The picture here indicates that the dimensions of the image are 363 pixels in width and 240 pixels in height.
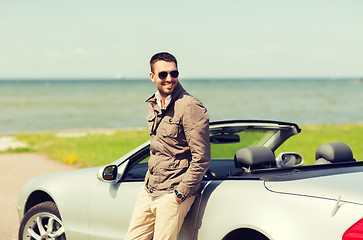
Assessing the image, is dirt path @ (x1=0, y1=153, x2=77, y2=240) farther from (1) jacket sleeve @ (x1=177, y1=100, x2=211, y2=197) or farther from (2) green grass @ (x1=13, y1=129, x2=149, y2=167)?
(1) jacket sleeve @ (x1=177, y1=100, x2=211, y2=197)

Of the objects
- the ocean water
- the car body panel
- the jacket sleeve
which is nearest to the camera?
the car body panel

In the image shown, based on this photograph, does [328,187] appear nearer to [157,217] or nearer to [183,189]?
[183,189]

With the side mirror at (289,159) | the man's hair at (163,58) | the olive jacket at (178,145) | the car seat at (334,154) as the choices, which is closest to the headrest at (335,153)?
the car seat at (334,154)

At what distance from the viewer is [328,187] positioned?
3.17 metres

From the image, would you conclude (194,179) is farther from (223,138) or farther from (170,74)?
(223,138)

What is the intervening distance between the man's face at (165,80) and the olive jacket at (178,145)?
45mm

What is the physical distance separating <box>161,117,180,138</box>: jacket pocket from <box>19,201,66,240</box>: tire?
1.77 meters

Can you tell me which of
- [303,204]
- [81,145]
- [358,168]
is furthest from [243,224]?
[81,145]

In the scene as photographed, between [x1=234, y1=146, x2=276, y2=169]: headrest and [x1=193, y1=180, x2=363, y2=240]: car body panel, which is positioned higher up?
[x1=234, y1=146, x2=276, y2=169]: headrest

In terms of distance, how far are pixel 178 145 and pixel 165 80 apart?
0.46m

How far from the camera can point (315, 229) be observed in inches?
119

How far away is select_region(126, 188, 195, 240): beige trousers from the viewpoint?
361 cm

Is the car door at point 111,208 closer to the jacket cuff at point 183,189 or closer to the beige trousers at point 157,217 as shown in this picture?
the beige trousers at point 157,217

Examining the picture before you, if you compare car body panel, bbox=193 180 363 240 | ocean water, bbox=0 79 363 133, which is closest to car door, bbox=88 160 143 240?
car body panel, bbox=193 180 363 240
